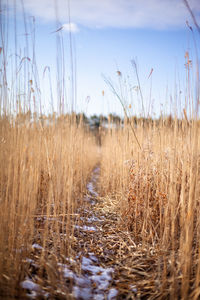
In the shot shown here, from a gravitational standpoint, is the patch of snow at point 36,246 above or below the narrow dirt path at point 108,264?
above

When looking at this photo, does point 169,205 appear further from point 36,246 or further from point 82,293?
point 36,246

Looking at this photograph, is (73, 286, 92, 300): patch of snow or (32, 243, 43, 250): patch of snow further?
(32, 243, 43, 250): patch of snow

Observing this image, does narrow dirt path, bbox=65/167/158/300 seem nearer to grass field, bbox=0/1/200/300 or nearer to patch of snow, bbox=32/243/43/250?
grass field, bbox=0/1/200/300

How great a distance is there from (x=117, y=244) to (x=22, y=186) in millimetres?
748

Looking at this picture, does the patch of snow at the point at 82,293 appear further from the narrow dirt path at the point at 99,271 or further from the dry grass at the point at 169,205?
the dry grass at the point at 169,205

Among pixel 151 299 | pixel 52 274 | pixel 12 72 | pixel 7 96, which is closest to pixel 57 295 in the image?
pixel 52 274

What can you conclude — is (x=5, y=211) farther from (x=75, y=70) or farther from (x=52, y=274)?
(x=75, y=70)

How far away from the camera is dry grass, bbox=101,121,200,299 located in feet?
2.72

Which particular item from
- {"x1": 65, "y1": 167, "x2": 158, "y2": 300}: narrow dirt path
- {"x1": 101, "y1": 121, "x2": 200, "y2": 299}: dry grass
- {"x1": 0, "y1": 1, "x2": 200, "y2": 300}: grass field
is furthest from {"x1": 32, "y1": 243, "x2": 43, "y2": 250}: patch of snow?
{"x1": 101, "y1": 121, "x2": 200, "y2": 299}: dry grass

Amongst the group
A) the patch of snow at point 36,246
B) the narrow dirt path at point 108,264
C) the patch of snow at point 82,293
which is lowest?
the narrow dirt path at point 108,264

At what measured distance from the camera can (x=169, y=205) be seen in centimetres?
112

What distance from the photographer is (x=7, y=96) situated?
100cm

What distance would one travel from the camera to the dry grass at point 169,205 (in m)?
0.83

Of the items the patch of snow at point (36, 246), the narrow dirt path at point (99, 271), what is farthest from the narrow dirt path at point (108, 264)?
the patch of snow at point (36, 246)
